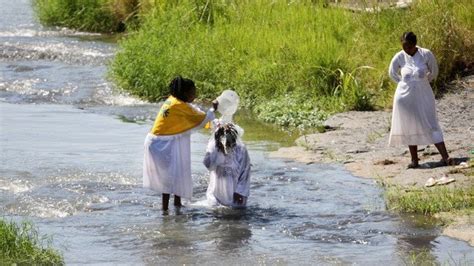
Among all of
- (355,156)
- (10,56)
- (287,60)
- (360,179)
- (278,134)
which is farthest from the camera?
(10,56)

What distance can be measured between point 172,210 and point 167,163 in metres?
0.51

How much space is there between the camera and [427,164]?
39.5ft

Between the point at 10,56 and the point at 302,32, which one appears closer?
the point at 302,32

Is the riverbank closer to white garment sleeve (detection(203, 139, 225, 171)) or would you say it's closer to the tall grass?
the tall grass

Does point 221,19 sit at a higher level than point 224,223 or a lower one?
higher

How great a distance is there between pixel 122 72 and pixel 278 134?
14.9 ft

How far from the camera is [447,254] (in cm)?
888

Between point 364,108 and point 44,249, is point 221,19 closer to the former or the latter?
point 364,108

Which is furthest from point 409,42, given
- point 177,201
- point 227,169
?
point 177,201

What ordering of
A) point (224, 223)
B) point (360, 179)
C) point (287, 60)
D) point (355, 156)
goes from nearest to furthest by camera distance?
point (224, 223) → point (360, 179) → point (355, 156) → point (287, 60)

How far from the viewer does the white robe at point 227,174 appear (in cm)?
1055

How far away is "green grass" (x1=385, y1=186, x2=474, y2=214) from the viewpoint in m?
10.2

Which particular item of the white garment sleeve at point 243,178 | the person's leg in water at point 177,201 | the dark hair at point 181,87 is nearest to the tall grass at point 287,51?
the white garment sleeve at point 243,178

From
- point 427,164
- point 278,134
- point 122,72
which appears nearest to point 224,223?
point 427,164
